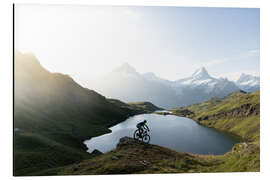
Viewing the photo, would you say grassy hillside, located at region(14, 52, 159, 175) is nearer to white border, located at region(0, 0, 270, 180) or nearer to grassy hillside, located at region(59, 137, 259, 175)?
white border, located at region(0, 0, 270, 180)

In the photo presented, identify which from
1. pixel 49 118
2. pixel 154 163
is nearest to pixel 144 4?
pixel 154 163

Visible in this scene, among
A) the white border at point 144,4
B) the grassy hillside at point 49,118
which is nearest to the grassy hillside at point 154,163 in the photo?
the white border at point 144,4

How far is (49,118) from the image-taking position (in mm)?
72438

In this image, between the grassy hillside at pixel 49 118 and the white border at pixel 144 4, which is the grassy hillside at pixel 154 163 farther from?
the grassy hillside at pixel 49 118

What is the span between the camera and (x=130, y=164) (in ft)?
44.3

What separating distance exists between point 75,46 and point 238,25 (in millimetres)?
24527

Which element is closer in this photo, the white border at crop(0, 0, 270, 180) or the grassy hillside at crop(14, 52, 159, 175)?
the white border at crop(0, 0, 270, 180)

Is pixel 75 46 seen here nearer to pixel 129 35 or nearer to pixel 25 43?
pixel 25 43

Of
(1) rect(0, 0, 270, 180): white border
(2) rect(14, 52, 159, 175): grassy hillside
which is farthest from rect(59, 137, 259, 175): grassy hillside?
(2) rect(14, 52, 159, 175): grassy hillside

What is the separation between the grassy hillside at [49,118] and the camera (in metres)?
30.5

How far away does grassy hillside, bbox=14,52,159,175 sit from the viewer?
100 ft

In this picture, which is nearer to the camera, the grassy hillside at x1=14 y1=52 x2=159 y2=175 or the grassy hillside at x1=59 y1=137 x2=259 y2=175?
the grassy hillside at x1=59 y1=137 x2=259 y2=175
